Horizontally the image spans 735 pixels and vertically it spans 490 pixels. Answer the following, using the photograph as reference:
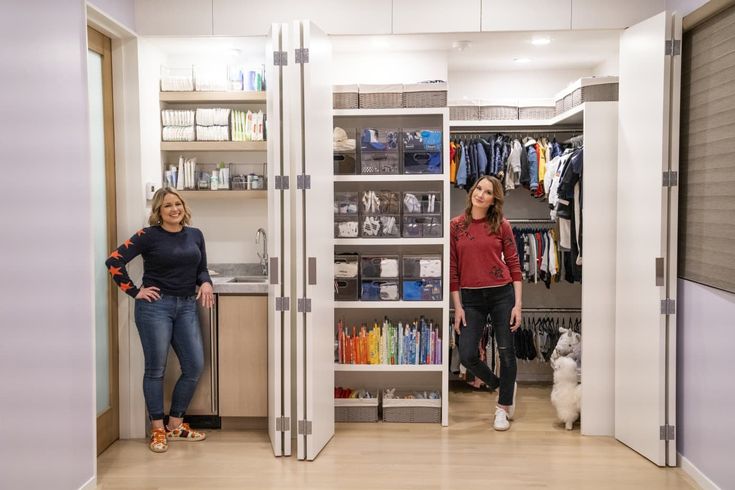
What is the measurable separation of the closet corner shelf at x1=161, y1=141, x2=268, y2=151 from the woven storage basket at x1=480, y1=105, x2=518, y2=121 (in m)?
1.93

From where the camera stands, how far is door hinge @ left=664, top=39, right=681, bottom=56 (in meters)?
3.85

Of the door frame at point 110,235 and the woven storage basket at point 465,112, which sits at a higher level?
the woven storage basket at point 465,112

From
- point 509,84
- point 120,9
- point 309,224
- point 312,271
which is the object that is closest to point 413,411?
point 312,271

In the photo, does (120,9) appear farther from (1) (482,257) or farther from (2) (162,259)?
(1) (482,257)

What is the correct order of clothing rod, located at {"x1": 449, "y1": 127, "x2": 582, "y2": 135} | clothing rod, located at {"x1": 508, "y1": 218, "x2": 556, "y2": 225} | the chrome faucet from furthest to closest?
1. clothing rod, located at {"x1": 508, "y1": 218, "x2": 556, "y2": 225}
2. clothing rod, located at {"x1": 449, "y1": 127, "x2": 582, "y2": 135}
3. the chrome faucet

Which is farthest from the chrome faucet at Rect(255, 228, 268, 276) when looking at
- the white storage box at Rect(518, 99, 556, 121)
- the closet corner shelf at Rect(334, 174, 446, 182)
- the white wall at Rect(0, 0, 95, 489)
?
the white storage box at Rect(518, 99, 556, 121)

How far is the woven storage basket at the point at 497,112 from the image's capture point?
5.70 meters

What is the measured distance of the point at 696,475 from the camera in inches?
147

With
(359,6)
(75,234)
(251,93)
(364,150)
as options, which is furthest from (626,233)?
(75,234)

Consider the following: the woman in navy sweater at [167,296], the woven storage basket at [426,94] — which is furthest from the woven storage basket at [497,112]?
the woman in navy sweater at [167,296]

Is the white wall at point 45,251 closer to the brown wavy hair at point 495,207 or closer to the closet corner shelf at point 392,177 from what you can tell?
the closet corner shelf at point 392,177

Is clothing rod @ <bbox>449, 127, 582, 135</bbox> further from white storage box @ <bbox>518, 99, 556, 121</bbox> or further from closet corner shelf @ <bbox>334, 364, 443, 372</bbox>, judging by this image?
closet corner shelf @ <bbox>334, 364, 443, 372</bbox>

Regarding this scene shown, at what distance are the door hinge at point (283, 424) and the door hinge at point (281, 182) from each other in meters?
1.38

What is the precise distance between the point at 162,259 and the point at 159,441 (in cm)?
113
